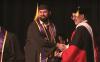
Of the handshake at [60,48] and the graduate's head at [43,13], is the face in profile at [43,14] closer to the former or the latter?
the graduate's head at [43,13]

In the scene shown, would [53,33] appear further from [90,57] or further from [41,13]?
[90,57]

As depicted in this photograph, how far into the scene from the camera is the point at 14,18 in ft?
38.6

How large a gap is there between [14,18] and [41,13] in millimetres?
1685

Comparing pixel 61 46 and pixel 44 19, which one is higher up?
pixel 44 19

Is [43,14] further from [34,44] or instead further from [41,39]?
[34,44]

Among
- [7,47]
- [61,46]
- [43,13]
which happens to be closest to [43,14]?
[43,13]

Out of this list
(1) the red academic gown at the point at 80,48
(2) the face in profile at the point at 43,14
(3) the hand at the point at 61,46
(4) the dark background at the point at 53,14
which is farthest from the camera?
(4) the dark background at the point at 53,14

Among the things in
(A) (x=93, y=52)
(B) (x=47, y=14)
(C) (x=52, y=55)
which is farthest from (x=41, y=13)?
(A) (x=93, y=52)

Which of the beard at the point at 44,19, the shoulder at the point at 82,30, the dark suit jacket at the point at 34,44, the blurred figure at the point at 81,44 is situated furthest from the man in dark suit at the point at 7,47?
the shoulder at the point at 82,30

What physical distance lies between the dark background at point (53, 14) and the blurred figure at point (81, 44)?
2.40 meters

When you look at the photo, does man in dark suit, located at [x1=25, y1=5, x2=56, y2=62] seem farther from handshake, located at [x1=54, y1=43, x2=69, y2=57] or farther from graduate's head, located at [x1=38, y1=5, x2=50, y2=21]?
handshake, located at [x1=54, y1=43, x2=69, y2=57]

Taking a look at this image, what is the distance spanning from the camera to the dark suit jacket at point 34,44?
33.5ft

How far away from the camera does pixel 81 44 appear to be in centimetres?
902

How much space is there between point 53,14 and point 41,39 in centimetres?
186
